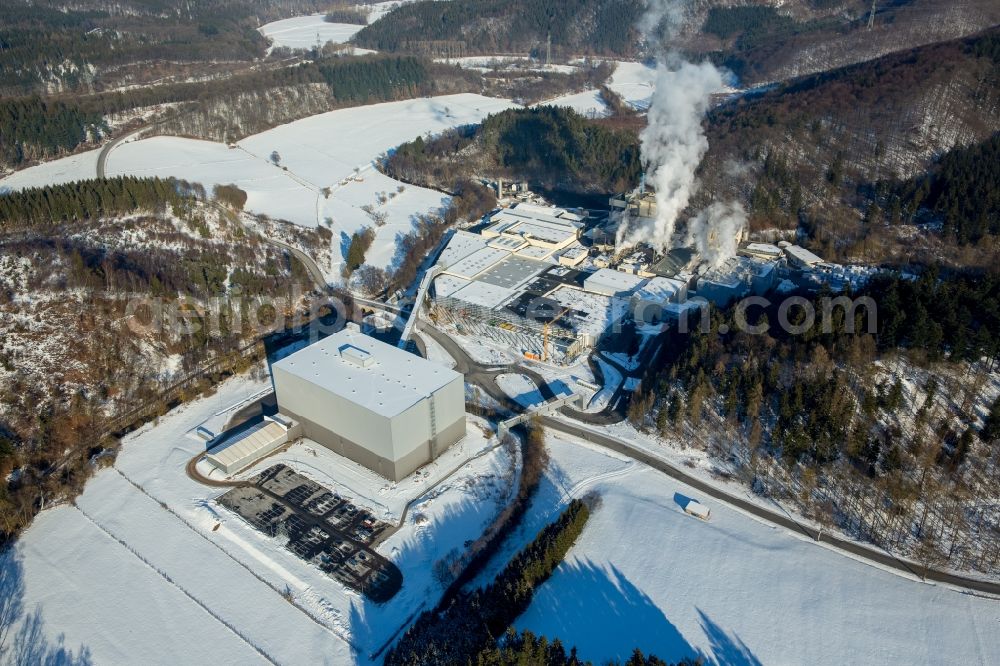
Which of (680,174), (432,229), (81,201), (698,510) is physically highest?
(680,174)

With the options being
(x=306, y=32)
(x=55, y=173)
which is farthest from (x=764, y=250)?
(x=306, y=32)

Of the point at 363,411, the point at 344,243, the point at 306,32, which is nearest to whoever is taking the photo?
the point at 363,411

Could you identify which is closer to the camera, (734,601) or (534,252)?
(734,601)

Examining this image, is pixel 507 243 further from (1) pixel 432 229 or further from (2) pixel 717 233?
(2) pixel 717 233

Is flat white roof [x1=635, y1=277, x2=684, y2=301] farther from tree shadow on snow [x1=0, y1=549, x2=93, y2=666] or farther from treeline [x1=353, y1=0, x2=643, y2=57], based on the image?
treeline [x1=353, y1=0, x2=643, y2=57]

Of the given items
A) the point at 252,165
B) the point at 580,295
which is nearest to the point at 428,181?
the point at 252,165

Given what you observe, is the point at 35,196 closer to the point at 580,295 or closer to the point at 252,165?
the point at 252,165
